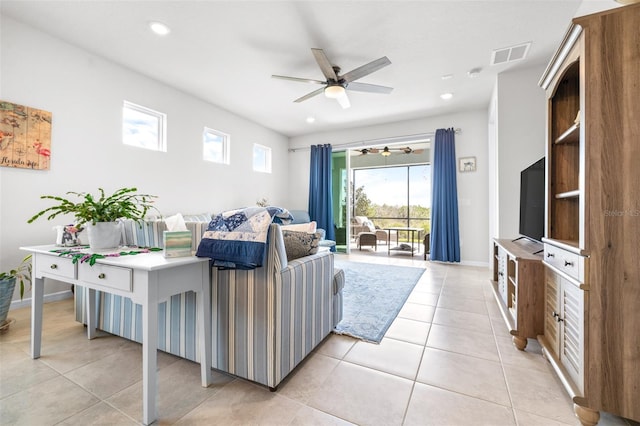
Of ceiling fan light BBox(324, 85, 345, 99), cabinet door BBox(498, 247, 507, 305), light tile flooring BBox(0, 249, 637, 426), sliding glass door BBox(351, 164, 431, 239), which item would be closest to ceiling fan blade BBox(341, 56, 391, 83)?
ceiling fan light BBox(324, 85, 345, 99)

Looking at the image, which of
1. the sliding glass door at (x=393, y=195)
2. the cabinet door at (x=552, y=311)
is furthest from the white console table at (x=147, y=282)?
the sliding glass door at (x=393, y=195)

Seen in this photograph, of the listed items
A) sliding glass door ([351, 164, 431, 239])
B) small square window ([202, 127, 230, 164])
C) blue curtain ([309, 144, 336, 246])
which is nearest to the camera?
small square window ([202, 127, 230, 164])

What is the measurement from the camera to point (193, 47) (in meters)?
2.91

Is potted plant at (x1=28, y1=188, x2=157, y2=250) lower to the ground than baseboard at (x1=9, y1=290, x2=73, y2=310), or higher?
higher

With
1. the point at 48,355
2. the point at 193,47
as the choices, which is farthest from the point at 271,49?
the point at 48,355

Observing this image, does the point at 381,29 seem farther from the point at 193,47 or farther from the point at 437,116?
the point at 437,116

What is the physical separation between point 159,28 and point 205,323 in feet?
9.17

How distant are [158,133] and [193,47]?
1.47 metres

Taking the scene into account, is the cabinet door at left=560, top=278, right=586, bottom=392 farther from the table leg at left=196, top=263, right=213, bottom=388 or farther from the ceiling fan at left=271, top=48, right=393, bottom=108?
the ceiling fan at left=271, top=48, right=393, bottom=108

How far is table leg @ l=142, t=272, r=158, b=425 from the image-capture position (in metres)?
1.19

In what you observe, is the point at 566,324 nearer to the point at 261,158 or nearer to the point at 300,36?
the point at 300,36

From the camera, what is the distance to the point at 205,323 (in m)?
1.47

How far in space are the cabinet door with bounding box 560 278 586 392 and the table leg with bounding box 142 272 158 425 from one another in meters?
1.94

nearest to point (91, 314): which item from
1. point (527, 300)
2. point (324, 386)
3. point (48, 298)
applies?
point (48, 298)
